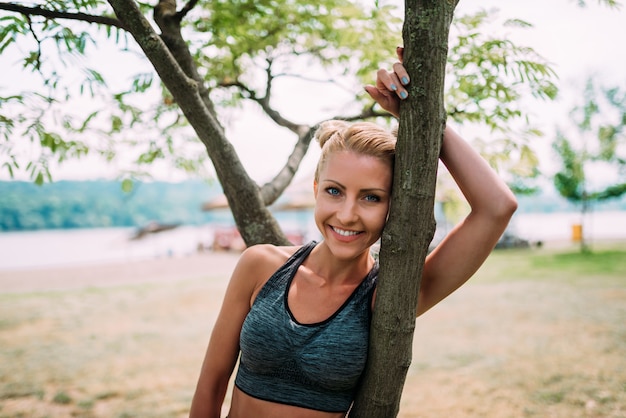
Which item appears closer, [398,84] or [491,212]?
[398,84]

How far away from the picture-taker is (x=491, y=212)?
1619 millimetres

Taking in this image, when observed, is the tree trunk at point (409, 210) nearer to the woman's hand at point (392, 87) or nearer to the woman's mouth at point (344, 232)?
the woman's hand at point (392, 87)

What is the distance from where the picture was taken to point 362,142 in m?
1.69

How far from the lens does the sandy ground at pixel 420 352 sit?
5391 millimetres

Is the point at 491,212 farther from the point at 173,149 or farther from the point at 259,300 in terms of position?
the point at 173,149

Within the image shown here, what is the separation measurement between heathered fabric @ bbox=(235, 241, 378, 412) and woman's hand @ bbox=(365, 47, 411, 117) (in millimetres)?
654

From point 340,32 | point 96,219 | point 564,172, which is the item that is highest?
point 564,172

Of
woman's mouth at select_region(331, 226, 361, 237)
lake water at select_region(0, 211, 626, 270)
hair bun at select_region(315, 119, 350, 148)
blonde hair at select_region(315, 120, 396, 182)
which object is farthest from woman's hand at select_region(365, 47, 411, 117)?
lake water at select_region(0, 211, 626, 270)

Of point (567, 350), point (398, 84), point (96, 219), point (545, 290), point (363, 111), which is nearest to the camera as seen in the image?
point (398, 84)

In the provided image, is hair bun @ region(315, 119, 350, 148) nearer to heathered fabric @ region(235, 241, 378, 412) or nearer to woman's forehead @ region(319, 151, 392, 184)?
woman's forehead @ region(319, 151, 392, 184)

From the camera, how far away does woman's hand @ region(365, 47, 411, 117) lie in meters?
1.45

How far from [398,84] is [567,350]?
22.9ft

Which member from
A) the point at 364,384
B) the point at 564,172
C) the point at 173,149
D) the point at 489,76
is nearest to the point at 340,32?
the point at 489,76

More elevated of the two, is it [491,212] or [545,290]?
[491,212]
